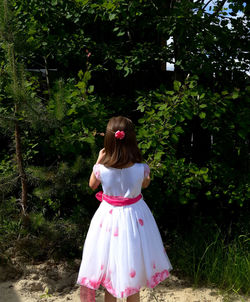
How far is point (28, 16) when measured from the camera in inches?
129

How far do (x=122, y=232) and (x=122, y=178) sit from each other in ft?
1.15

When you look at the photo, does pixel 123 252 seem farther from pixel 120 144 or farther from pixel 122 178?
pixel 120 144

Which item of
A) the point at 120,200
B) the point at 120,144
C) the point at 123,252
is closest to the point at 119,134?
the point at 120,144

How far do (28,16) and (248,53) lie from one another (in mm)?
2210

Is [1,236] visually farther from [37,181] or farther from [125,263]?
[125,263]

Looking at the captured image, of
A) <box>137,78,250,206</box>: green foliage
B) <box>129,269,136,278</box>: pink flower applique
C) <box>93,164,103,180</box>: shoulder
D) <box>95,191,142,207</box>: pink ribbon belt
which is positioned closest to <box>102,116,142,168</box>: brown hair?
<box>93,164,103,180</box>: shoulder

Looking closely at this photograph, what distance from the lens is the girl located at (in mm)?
2049

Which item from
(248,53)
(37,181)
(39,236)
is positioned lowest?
(39,236)

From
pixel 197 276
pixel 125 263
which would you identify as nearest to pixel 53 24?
pixel 125 263

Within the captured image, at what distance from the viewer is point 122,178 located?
214cm

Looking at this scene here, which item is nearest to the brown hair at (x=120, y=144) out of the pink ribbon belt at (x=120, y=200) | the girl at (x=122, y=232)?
the girl at (x=122, y=232)

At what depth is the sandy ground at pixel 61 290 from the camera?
2688 mm

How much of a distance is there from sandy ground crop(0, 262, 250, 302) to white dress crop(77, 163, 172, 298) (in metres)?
0.67

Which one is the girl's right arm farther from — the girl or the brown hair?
the brown hair
